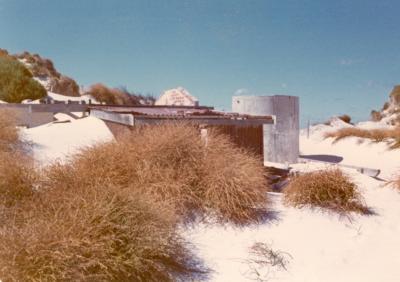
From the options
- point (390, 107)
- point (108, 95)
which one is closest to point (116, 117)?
point (108, 95)

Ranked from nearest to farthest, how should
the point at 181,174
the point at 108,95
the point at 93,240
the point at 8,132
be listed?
1. the point at 93,240
2. the point at 181,174
3. the point at 8,132
4. the point at 108,95

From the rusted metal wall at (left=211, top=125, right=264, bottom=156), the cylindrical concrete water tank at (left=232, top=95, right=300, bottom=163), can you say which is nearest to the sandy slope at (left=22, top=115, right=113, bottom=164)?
the rusted metal wall at (left=211, top=125, right=264, bottom=156)

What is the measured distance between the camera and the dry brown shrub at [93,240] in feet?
13.1

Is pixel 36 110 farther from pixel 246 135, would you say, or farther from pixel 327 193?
pixel 327 193

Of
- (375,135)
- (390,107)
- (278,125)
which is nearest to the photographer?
(278,125)

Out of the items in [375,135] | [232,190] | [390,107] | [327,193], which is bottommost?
[327,193]

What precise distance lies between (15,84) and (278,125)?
15.3 m

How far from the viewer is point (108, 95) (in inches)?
1150

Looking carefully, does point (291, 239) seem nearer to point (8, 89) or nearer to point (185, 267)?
point (185, 267)

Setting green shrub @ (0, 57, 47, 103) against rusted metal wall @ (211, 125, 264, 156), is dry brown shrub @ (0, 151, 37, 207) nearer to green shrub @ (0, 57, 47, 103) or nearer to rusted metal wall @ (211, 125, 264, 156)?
rusted metal wall @ (211, 125, 264, 156)

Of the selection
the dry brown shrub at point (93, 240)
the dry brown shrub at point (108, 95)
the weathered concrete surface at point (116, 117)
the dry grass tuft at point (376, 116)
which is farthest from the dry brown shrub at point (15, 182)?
the dry grass tuft at point (376, 116)

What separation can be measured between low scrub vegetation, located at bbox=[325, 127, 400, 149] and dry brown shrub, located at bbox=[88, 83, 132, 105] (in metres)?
16.2

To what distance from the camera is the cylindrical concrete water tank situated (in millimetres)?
16891

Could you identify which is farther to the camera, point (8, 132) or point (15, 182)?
point (8, 132)
